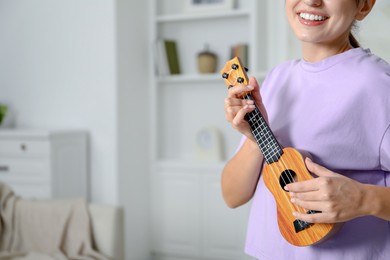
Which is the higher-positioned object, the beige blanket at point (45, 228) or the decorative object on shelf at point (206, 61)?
the decorative object on shelf at point (206, 61)

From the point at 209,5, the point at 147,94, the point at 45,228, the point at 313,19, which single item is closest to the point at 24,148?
the point at 45,228

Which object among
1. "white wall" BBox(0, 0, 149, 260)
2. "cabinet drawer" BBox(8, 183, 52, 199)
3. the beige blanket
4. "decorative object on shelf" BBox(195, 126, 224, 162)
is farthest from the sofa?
"decorative object on shelf" BBox(195, 126, 224, 162)

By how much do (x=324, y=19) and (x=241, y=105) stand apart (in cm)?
19

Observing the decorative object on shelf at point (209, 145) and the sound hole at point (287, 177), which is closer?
the sound hole at point (287, 177)

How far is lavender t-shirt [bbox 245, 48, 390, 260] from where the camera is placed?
77 cm

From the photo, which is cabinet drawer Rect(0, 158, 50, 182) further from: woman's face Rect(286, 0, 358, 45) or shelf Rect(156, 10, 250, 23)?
woman's face Rect(286, 0, 358, 45)

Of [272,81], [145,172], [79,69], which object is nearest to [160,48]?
[79,69]

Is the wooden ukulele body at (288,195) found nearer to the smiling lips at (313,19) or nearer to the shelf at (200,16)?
the smiling lips at (313,19)

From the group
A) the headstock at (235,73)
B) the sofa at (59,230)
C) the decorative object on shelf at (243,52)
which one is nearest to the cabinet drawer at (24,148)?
the sofa at (59,230)

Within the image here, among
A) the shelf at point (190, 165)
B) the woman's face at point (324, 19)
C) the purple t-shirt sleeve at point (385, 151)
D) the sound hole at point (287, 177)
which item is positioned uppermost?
the woman's face at point (324, 19)

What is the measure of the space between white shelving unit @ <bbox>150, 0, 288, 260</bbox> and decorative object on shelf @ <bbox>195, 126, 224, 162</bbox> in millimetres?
54

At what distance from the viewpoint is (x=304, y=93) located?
33.2 inches

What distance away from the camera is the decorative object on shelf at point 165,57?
137 inches

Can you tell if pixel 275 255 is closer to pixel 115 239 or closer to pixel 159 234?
pixel 115 239
